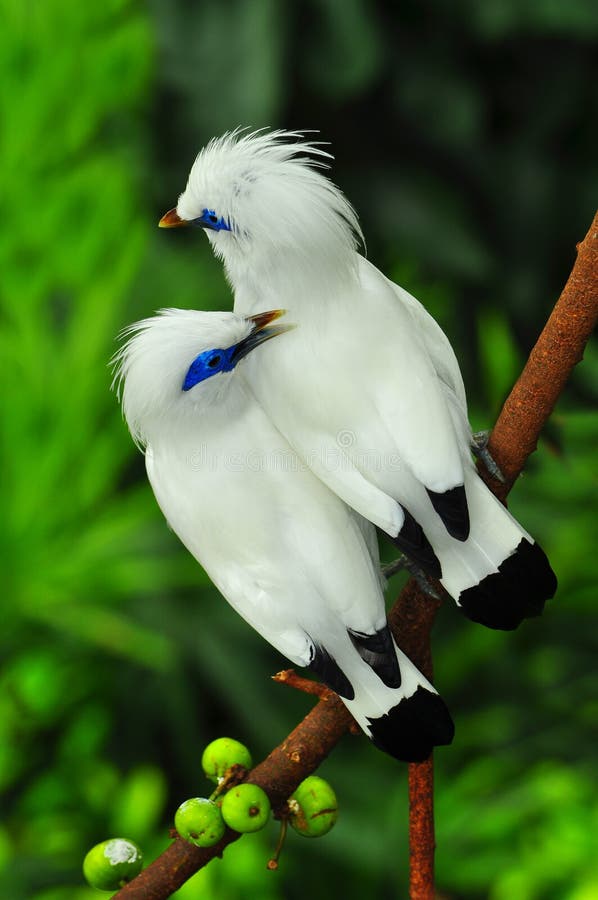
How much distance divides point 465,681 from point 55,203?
1.34m

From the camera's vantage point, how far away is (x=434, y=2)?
8.93 ft

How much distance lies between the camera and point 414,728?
35.6 inches

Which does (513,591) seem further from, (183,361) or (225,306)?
(225,306)

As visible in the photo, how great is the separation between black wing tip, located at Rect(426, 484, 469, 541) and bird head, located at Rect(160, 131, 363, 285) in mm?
210

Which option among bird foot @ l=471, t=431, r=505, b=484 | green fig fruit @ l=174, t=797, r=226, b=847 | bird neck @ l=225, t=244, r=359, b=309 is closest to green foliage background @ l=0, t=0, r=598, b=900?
bird foot @ l=471, t=431, r=505, b=484

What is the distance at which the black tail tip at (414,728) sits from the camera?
0.90 metres

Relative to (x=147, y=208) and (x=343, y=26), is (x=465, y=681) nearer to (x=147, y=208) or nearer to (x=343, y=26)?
(x=147, y=208)

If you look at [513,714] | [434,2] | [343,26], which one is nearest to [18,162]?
[343,26]

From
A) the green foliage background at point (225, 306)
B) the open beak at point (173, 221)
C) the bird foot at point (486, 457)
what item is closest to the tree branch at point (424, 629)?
the bird foot at point (486, 457)

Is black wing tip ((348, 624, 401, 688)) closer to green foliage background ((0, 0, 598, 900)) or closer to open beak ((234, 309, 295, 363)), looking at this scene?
open beak ((234, 309, 295, 363))

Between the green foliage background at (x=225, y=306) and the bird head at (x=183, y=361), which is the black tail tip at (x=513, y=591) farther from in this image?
the green foliage background at (x=225, y=306)

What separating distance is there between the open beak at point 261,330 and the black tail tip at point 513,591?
0.26m

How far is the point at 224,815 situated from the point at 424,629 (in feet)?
0.76

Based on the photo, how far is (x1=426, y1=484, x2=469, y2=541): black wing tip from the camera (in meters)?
0.89
